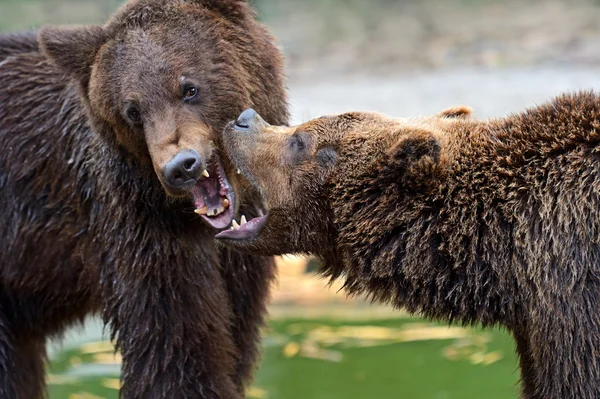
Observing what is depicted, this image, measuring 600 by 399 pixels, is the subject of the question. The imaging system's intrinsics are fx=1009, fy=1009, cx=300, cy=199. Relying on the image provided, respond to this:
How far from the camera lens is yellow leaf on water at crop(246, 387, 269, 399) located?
803cm

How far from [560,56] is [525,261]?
38.2 ft

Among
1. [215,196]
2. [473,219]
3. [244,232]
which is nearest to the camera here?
[473,219]

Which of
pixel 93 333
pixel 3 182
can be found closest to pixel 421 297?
pixel 3 182

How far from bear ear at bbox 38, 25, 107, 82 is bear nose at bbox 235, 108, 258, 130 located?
1001 millimetres

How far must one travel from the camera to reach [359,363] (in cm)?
864

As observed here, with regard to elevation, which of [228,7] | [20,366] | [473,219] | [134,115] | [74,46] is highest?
[228,7]

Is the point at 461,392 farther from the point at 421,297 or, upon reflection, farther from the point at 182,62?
the point at 182,62

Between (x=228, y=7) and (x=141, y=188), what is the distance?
1.16 m

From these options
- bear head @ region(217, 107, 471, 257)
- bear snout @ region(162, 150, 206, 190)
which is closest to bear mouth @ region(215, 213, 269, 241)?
bear head @ region(217, 107, 471, 257)

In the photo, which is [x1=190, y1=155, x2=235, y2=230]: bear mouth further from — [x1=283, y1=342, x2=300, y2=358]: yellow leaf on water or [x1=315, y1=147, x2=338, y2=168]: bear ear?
[x1=283, y1=342, x2=300, y2=358]: yellow leaf on water

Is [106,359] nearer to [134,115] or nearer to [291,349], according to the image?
[291,349]

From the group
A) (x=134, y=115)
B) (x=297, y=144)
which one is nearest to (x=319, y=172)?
(x=297, y=144)

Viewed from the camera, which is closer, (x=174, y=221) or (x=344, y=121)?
(x=344, y=121)

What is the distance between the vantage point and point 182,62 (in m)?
5.58
